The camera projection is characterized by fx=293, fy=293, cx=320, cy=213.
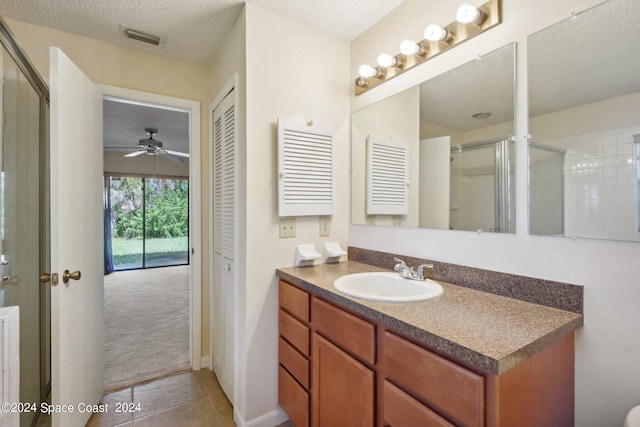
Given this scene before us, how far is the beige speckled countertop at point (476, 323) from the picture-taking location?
73cm

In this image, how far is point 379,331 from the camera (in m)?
1.04

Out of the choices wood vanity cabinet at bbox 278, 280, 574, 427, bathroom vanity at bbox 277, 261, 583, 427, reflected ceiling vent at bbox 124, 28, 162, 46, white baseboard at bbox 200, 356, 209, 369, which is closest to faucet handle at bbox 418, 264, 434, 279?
bathroom vanity at bbox 277, 261, 583, 427

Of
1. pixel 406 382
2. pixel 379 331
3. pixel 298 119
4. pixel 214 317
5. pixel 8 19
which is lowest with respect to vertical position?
pixel 214 317

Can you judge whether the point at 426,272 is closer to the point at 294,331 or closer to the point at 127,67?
the point at 294,331

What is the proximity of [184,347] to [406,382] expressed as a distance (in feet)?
7.90

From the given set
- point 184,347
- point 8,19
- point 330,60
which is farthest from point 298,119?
point 184,347

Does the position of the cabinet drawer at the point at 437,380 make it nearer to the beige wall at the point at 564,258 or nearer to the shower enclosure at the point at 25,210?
the beige wall at the point at 564,258

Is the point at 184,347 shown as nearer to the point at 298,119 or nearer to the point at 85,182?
the point at 85,182

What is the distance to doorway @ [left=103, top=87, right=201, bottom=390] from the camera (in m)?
2.32

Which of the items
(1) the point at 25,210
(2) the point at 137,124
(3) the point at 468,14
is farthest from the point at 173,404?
(2) the point at 137,124

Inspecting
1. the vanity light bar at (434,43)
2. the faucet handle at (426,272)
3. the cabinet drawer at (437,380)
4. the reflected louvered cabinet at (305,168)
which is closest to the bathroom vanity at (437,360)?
the cabinet drawer at (437,380)

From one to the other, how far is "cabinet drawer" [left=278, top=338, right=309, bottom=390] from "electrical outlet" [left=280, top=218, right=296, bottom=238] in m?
0.60

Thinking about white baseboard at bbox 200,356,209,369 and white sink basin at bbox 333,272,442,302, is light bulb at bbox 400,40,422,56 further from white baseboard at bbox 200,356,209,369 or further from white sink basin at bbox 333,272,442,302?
white baseboard at bbox 200,356,209,369

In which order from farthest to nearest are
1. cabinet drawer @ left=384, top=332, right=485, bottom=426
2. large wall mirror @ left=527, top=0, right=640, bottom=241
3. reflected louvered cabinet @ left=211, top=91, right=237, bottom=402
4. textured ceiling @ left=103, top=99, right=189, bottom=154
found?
textured ceiling @ left=103, top=99, right=189, bottom=154, reflected louvered cabinet @ left=211, top=91, right=237, bottom=402, large wall mirror @ left=527, top=0, right=640, bottom=241, cabinet drawer @ left=384, top=332, right=485, bottom=426
